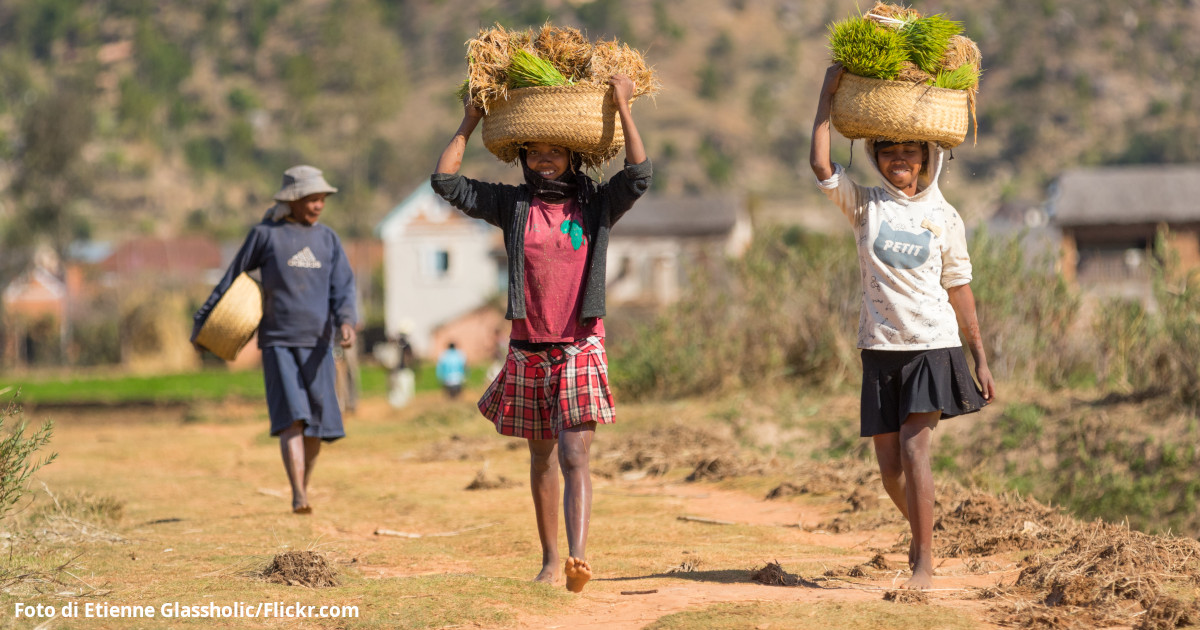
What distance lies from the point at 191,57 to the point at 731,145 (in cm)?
5492

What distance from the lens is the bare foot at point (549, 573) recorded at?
5.38 metres

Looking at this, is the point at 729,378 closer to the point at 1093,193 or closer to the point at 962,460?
the point at 962,460

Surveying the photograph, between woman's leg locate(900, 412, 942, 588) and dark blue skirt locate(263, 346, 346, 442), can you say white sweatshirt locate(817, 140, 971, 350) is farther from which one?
dark blue skirt locate(263, 346, 346, 442)

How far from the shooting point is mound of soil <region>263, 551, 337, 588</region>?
532 cm

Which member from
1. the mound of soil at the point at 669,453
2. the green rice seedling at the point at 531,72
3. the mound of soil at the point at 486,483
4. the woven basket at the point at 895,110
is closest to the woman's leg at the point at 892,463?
the woven basket at the point at 895,110

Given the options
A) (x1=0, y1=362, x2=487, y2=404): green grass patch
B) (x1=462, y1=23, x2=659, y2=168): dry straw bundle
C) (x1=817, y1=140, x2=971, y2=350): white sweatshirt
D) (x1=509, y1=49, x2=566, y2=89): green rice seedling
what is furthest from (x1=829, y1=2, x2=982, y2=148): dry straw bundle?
(x1=0, y1=362, x2=487, y2=404): green grass patch

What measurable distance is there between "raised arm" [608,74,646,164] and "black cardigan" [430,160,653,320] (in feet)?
0.17

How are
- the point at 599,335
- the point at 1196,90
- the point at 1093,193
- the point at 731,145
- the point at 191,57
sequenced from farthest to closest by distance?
1. the point at 191,57
2. the point at 731,145
3. the point at 1196,90
4. the point at 1093,193
5. the point at 599,335

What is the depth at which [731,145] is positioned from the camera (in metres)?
96.9

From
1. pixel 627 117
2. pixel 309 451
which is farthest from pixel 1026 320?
pixel 627 117

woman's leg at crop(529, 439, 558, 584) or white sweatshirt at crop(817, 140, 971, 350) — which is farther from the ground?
white sweatshirt at crop(817, 140, 971, 350)

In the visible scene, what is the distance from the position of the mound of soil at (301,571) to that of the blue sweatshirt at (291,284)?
8.50 feet

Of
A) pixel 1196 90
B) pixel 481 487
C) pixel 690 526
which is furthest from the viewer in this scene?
pixel 1196 90

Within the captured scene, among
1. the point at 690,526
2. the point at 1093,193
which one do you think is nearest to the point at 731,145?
the point at 1093,193
